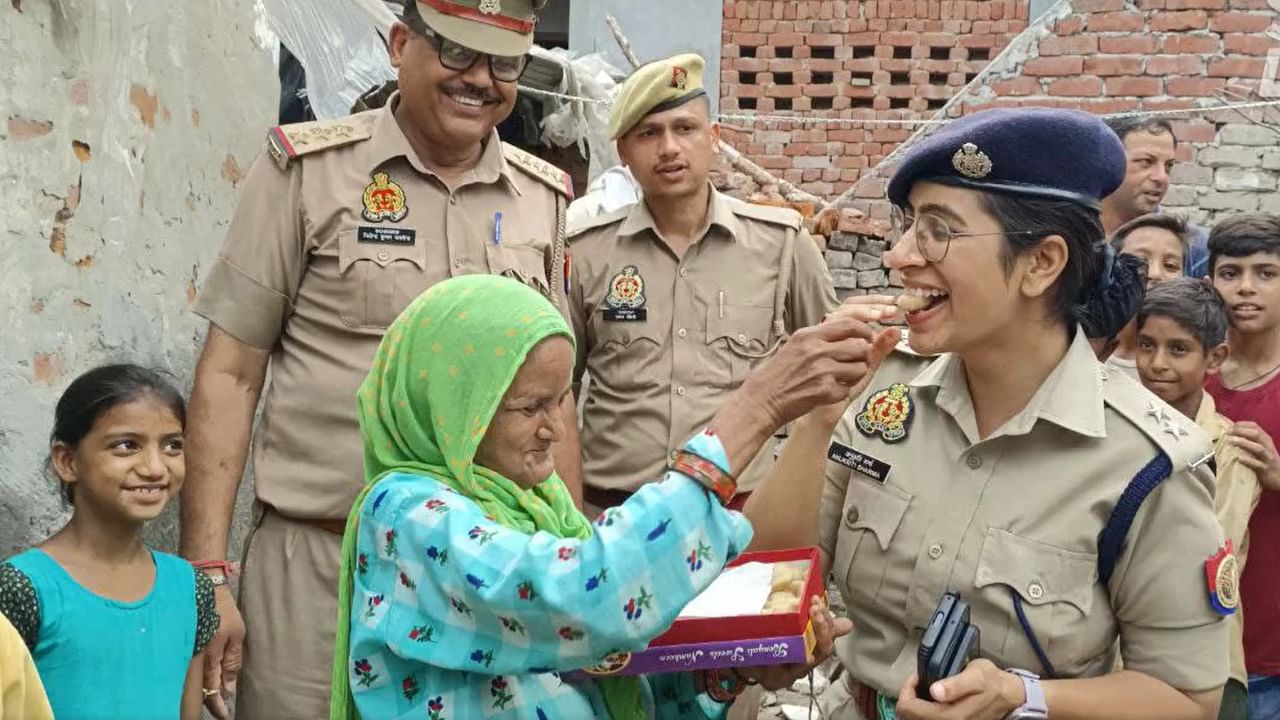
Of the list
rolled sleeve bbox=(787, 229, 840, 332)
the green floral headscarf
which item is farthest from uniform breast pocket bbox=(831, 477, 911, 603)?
rolled sleeve bbox=(787, 229, 840, 332)

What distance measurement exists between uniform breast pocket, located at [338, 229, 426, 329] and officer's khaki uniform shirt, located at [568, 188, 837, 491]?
1.23 meters

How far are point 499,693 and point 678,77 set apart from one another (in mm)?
2773

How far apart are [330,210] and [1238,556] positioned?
2646 mm

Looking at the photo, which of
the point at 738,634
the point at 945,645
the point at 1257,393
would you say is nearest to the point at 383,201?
the point at 738,634

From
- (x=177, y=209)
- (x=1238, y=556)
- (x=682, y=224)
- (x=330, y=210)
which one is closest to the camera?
(x=330, y=210)

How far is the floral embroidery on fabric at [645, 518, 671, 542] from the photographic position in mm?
1990

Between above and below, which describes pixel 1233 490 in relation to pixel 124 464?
below

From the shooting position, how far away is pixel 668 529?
1998 millimetres

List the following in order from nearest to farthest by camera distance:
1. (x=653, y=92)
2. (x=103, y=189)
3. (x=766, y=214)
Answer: (x=103, y=189)
(x=653, y=92)
(x=766, y=214)

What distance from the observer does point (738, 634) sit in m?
2.21

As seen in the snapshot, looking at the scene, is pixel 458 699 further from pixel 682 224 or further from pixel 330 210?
pixel 682 224

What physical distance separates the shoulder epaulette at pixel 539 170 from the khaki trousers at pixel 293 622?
109 centimetres

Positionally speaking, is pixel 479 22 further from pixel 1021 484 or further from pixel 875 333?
pixel 1021 484

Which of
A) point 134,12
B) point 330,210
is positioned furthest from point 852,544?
point 134,12
